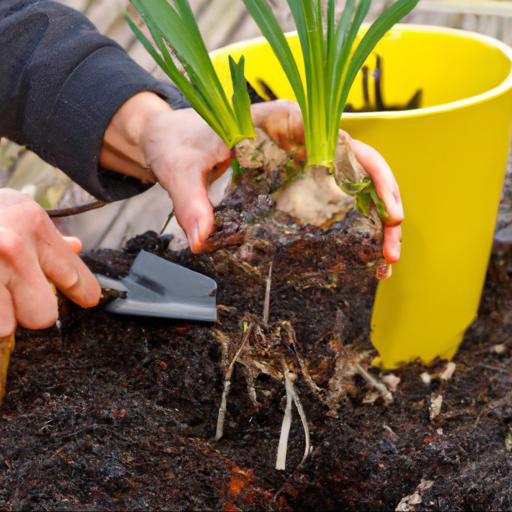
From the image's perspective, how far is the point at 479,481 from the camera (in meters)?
0.76

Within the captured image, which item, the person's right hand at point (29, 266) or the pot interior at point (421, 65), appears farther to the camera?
the pot interior at point (421, 65)

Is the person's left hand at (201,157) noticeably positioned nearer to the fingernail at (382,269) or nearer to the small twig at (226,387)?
the fingernail at (382,269)

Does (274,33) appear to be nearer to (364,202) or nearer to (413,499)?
(364,202)

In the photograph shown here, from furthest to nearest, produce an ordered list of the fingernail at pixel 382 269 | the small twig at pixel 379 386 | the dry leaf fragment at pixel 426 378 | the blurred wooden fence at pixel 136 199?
the blurred wooden fence at pixel 136 199 < the dry leaf fragment at pixel 426 378 < the small twig at pixel 379 386 < the fingernail at pixel 382 269

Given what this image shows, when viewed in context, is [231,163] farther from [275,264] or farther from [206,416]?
[206,416]

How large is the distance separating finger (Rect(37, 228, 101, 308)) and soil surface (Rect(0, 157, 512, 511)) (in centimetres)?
8

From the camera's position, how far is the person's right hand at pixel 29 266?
2.32ft

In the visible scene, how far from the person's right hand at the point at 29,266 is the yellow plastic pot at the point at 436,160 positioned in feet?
1.16

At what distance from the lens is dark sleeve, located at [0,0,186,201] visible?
92cm

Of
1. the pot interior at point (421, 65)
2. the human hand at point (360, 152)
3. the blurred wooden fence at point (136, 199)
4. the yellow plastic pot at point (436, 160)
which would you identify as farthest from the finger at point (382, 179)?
the blurred wooden fence at point (136, 199)

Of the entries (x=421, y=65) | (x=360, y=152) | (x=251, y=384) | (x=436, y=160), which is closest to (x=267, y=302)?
(x=251, y=384)

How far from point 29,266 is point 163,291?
242 mm

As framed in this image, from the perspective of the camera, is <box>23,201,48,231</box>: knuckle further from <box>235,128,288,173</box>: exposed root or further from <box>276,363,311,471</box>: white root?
<box>276,363,311,471</box>: white root

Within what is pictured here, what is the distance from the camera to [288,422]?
30.8 inches
